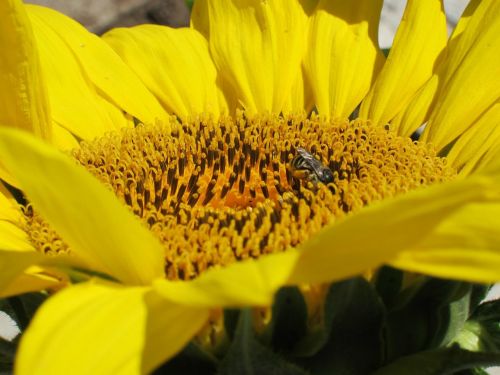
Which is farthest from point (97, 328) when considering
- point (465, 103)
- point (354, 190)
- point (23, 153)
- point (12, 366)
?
point (465, 103)

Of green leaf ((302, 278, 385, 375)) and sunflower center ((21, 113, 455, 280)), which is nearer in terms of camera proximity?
green leaf ((302, 278, 385, 375))

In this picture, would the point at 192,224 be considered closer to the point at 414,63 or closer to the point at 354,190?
the point at 354,190

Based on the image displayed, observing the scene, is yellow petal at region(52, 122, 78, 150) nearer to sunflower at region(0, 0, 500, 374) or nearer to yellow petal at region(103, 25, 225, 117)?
sunflower at region(0, 0, 500, 374)

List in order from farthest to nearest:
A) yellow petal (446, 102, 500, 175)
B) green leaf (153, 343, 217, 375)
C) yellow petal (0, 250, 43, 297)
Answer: yellow petal (446, 102, 500, 175)
green leaf (153, 343, 217, 375)
yellow petal (0, 250, 43, 297)

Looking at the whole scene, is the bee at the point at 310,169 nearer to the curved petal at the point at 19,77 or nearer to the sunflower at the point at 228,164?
the sunflower at the point at 228,164

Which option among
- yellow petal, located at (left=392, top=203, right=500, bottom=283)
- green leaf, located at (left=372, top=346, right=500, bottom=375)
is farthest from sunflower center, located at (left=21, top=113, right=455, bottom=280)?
yellow petal, located at (left=392, top=203, right=500, bottom=283)

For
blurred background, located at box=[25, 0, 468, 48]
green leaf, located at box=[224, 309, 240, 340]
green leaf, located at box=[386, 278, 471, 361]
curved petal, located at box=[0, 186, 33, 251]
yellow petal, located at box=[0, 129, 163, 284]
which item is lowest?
blurred background, located at box=[25, 0, 468, 48]
